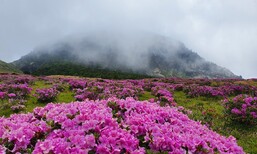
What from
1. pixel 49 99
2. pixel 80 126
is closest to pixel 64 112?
pixel 80 126

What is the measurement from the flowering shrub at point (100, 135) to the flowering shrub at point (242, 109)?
360 inches

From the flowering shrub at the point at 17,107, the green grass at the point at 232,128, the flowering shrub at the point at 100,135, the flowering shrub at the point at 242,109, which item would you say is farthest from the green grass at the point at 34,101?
the flowering shrub at the point at 242,109

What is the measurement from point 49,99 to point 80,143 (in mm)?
15346

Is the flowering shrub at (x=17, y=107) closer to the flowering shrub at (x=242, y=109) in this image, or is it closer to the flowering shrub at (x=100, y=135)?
the flowering shrub at (x=100, y=135)

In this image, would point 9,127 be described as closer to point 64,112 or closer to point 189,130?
point 64,112

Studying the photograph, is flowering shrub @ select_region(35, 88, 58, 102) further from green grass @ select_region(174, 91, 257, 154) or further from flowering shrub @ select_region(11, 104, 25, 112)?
green grass @ select_region(174, 91, 257, 154)

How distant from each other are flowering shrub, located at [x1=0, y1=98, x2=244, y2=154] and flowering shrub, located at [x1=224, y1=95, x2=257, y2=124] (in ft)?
30.0

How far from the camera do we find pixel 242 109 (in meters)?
15.6

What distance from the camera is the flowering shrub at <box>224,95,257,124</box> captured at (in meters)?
15.2

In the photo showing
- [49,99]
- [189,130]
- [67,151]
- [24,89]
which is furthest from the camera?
[24,89]

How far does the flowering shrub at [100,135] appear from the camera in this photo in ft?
17.0

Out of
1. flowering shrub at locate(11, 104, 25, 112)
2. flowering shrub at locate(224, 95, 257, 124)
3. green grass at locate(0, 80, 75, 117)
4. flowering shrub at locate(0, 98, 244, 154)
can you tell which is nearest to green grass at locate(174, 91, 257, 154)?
flowering shrub at locate(224, 95, 257, 124)

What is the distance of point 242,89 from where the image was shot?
27.7 m

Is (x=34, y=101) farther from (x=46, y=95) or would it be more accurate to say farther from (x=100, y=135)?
(x=100, y=135)
